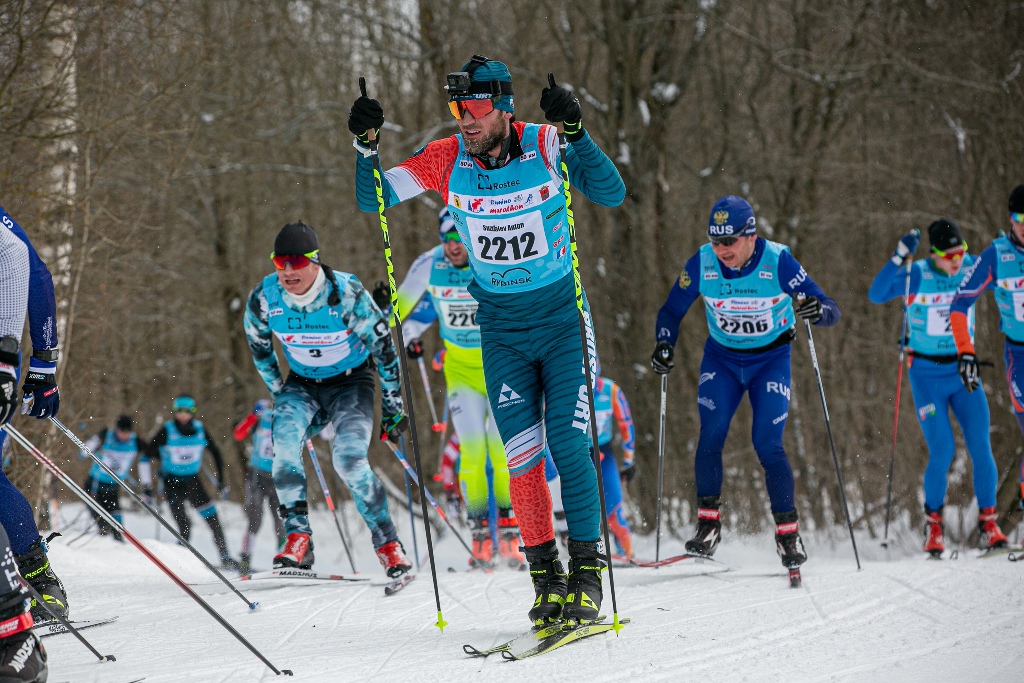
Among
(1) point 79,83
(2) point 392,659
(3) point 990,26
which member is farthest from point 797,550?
(3) point 990,26

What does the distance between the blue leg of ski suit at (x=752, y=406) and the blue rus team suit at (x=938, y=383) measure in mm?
2205

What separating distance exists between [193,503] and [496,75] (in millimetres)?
7445

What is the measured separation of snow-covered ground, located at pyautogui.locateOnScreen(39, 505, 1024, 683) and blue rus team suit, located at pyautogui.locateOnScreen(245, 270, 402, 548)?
1.94ft

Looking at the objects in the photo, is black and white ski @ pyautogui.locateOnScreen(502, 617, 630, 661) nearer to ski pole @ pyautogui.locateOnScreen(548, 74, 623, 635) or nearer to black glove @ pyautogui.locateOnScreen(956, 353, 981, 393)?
ski pole @ pyautogui.locateOnScreen(548, 74, 623, 635)

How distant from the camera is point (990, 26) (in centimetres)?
1239

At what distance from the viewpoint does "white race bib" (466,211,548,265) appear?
3980 millimetres

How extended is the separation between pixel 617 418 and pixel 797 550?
2714 mm

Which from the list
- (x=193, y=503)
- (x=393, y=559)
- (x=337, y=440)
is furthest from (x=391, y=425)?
(x=193, y=503)

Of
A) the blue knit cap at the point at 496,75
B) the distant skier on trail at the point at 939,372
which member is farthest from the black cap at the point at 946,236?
the blue knit cap at the point at 496,75

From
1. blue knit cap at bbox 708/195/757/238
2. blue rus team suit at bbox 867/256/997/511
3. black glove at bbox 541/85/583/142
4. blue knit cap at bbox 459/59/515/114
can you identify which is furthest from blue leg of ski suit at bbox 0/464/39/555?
blue rus team suit at bbox 867/256/997/511

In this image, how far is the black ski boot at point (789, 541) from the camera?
19.1 feet

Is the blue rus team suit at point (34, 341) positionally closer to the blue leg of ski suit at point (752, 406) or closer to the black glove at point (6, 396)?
the black glove at point (6, 396)

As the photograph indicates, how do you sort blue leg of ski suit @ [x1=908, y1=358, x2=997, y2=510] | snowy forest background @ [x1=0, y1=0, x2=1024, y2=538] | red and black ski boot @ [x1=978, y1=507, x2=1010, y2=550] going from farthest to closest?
snowy forest background @ [x1=0, y1=0, x2=1024, y2=538] < blue leg of ski suit @ [x1=908, y1=358, x2=997, y2=510] < red and black ski boot @ [x1=978, y1=507, x2=1010, y2=550]

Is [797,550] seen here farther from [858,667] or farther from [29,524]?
[29,524]
